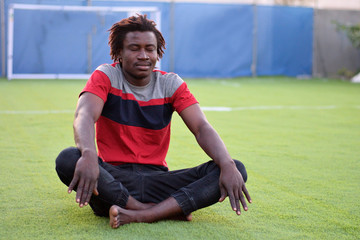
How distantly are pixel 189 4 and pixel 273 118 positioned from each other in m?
10.6

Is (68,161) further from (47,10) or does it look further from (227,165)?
(47,10)

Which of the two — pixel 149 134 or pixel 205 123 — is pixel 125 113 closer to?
pixel 149 134

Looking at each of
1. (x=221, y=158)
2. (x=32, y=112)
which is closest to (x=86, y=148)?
(x=221, y=158)

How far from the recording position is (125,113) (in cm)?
315

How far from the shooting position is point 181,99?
127 inches

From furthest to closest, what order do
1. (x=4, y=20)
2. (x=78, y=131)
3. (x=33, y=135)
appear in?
1. (x=4, y=20)
2. (x=33, y=135)
3. (x=78, y=131)

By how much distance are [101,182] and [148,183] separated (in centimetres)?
39

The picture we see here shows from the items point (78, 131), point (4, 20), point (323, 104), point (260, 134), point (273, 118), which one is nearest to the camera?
point (78, 131)

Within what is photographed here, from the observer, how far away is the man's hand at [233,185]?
9.28 ft

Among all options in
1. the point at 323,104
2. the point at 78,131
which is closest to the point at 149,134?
the point at 78,131

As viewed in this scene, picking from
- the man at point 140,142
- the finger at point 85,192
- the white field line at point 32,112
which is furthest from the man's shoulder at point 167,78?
the white field line at point 32,112

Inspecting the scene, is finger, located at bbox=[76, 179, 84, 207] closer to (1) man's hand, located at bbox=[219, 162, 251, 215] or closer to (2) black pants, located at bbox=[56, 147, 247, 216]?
(2) black pants, located at bbox=[56, 147, 247, 216]

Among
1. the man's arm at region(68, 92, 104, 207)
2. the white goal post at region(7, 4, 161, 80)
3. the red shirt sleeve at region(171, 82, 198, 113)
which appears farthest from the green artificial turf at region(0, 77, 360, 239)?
the white goal post at region(7, 4, 161, 80)

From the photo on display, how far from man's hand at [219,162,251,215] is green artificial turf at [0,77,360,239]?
160 mm
